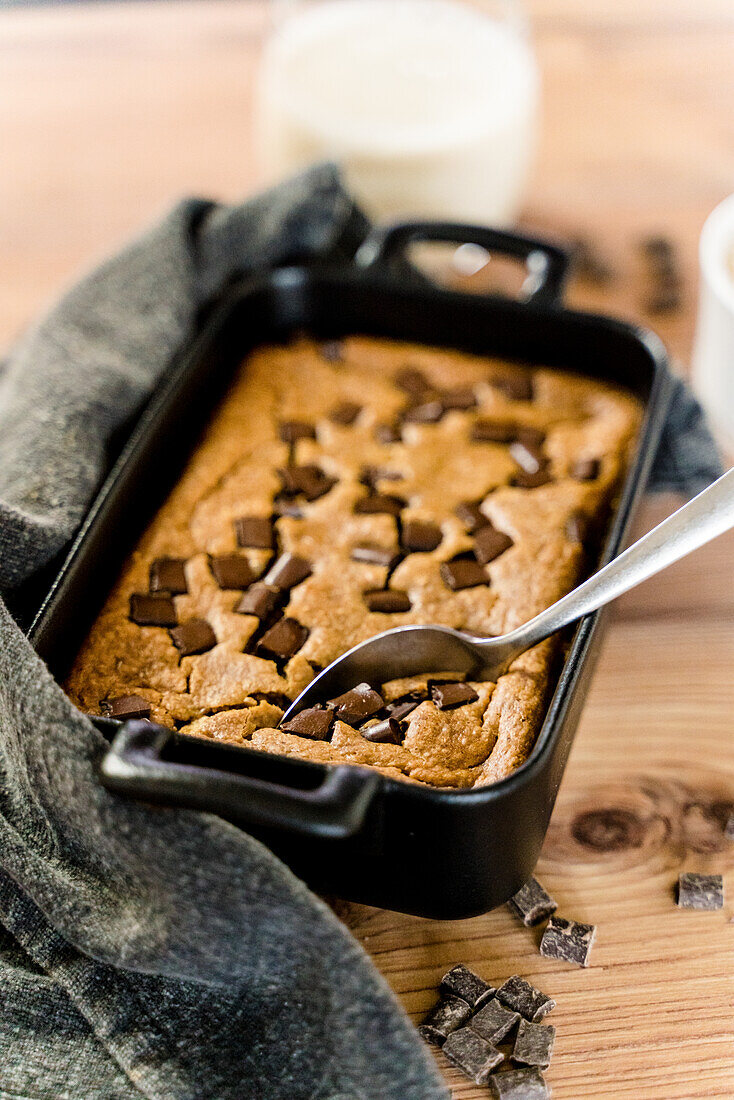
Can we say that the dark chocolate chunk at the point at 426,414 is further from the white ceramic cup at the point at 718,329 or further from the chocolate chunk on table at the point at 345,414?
the white ceramic cup at the point at 718,329

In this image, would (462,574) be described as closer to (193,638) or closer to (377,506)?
(377,506)

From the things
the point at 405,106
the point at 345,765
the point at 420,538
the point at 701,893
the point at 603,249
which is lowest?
the point at 701,893

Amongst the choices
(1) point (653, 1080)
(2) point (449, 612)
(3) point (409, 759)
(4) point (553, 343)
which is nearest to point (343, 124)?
(4) point (553, 343)

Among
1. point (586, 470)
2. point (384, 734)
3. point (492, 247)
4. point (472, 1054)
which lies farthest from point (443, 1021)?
point (492, 247)

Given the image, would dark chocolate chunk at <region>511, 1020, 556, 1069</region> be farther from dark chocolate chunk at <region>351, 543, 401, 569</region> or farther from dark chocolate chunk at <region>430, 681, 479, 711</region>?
dark chocolate chunk at <region>351, 543, 401, 569</region>

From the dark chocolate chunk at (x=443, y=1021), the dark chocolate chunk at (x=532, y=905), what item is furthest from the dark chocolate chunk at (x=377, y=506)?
the dark chocolate chunk at (x=443, y=1021)

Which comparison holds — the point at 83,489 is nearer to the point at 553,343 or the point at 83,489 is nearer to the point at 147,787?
the point at 147,787
